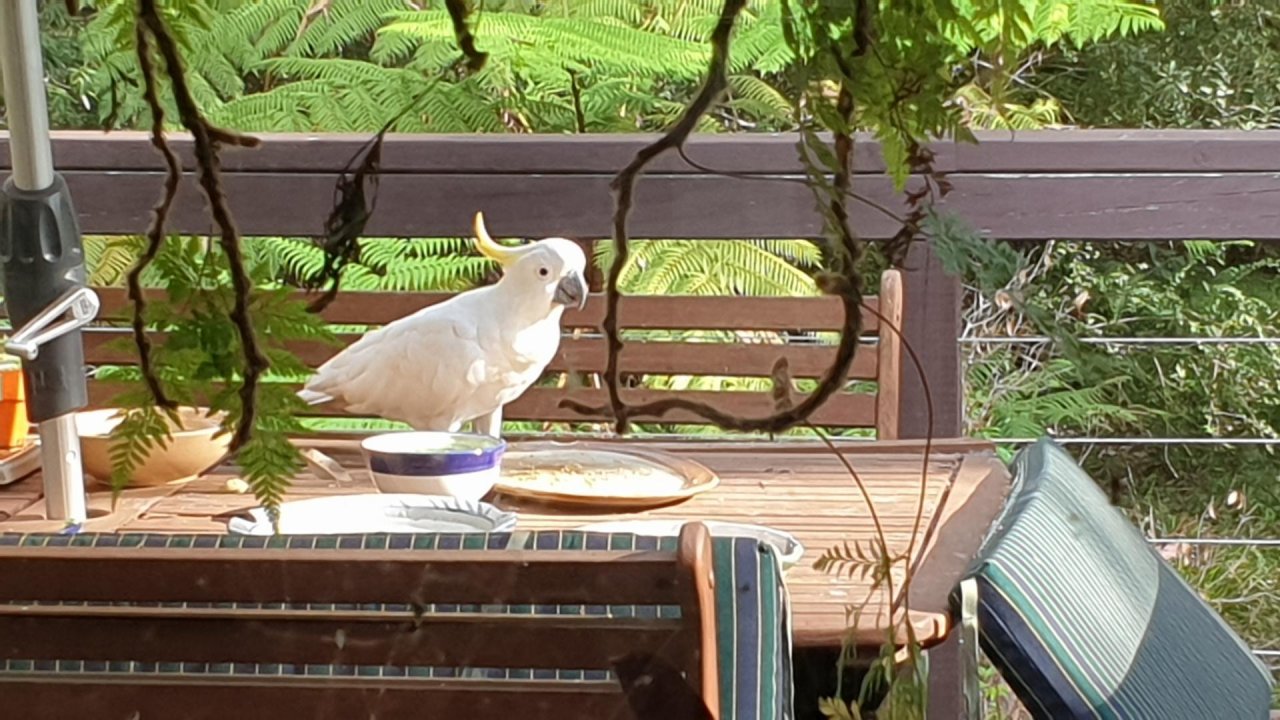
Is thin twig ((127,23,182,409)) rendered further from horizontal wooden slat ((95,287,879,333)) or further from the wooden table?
horizontal wooden slat ((95,287,879,333))

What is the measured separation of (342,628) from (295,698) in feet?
0.11

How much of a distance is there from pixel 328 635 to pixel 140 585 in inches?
2.5

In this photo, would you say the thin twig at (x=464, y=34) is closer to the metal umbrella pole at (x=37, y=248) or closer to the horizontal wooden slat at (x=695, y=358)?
the metal umbrella pole at (x=37, y=248)

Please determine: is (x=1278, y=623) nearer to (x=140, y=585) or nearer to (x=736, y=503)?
(x=736, y=503)

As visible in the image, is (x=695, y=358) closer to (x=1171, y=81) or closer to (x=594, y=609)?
(x=594, y=609)

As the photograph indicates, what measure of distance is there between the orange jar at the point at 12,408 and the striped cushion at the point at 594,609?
2.08 feet

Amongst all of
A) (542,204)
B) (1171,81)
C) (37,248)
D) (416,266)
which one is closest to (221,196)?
(37,248)

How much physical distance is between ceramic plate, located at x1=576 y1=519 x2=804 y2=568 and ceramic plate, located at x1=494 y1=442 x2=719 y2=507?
0.05 meters

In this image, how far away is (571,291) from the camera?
98 centimetres

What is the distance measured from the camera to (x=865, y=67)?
0.37 metres

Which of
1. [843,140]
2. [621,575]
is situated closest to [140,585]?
[621,575]

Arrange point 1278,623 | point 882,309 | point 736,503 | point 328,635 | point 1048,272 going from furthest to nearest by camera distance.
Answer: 1. point 1278,623
2. point 1048,272
3. point 882,309
4. point 736,503
5. point 328,635

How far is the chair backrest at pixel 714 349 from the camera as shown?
1.17m

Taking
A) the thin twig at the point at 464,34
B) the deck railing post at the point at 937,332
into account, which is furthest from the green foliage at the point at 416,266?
the thin twig at the point at 464,34
